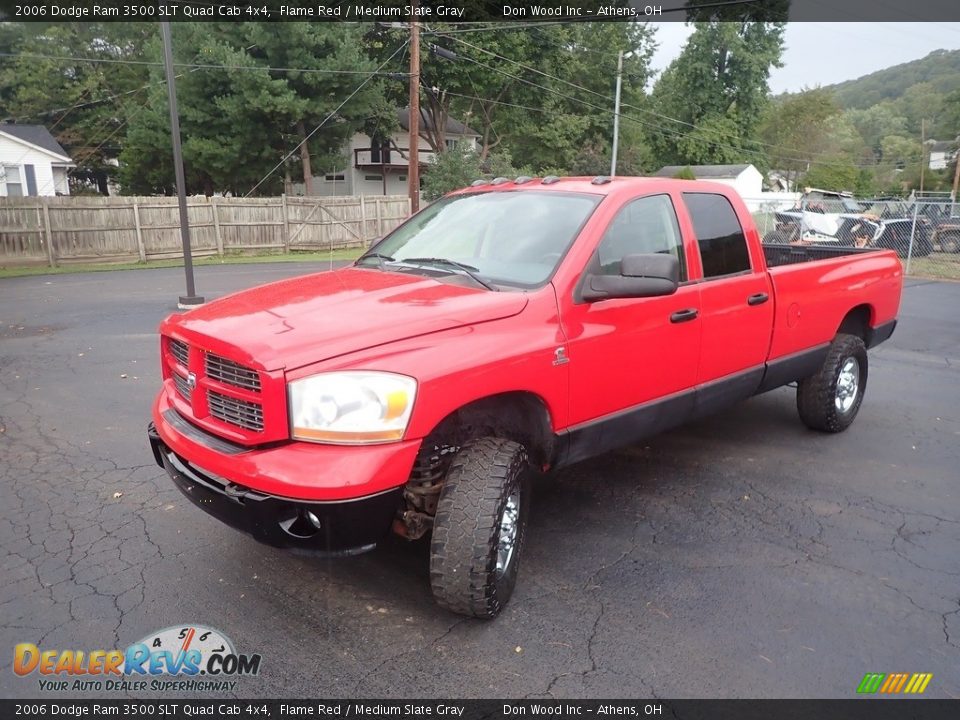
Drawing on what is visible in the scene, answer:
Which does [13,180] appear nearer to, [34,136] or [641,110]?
[34,136]

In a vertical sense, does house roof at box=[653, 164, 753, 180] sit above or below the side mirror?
above

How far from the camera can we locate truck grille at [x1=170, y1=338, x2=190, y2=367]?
330 cm

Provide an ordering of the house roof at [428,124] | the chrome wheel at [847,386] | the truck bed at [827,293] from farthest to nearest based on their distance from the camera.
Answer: the house roof at [428,124], the chrome wheel at [847,386], the truck bed at [827,293]

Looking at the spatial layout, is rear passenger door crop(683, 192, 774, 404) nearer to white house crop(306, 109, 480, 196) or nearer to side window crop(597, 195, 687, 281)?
side window crop(597, 195, 687, 281)

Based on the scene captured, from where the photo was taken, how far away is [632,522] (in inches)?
163

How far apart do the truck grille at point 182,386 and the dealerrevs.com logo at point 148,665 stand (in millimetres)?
1062

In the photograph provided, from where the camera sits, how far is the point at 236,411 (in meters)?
2.95

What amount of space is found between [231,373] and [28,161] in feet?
117

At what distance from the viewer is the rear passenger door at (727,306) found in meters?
4.27

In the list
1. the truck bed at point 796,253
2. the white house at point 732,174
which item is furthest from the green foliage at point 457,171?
the white house at point 732,174

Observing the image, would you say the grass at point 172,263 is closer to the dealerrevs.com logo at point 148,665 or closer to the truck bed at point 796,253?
the truck bed at point 796,253

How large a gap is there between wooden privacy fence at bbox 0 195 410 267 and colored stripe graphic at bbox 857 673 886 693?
813 inches

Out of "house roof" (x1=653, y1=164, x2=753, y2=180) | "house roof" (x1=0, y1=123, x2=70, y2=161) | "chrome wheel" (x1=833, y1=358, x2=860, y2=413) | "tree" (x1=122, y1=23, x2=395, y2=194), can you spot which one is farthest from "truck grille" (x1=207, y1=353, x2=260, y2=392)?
"house roof" (x1=653, y1=164, x2=753, y2=180)
